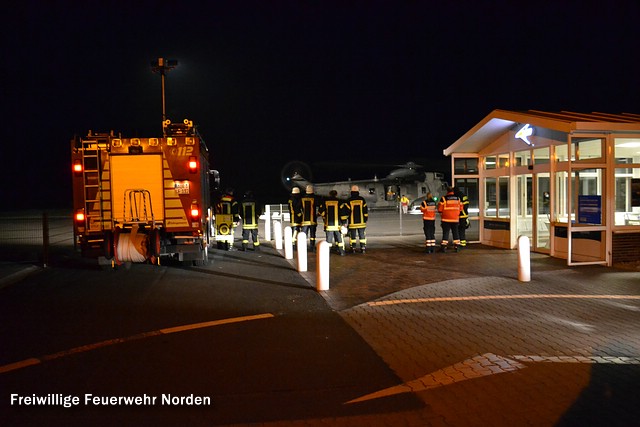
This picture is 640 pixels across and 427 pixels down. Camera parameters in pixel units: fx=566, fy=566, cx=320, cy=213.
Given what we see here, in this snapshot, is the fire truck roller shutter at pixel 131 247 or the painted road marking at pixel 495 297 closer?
the painted road marking at pixel 495 297

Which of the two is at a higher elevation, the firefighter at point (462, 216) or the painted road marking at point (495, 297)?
the firefighter at point (462, 216)

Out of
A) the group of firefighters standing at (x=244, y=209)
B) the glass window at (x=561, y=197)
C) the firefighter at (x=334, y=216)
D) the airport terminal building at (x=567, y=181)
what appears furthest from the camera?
the group of firefighters standing at (x=244, y=209)

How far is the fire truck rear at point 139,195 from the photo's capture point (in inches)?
484

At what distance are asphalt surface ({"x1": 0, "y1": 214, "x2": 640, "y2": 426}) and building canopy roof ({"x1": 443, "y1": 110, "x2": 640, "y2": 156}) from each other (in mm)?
3136

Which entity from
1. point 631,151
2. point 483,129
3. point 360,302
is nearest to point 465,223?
point 483,129

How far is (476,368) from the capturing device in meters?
6.03

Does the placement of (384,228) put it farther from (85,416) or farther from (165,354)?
(85,416)

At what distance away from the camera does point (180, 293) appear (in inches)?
415

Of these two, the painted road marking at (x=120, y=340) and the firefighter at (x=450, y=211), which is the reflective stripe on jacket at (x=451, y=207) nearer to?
the firefighter at (x=450, y=211)

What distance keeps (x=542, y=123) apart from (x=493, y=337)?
762cm

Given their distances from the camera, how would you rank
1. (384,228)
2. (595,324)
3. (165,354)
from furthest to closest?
(384,228) < (595,324) < (165,354)

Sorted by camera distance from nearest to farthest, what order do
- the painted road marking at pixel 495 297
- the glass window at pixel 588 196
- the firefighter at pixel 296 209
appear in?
1. the painted road marking at pixel 495 297
2. the glass window at pixel 588 196
3. the firefighter at pixel 296 209

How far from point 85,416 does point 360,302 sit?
5.40 meters

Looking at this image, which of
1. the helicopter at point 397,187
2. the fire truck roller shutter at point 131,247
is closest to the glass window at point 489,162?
the fire truck roller shutter at point 131,247
